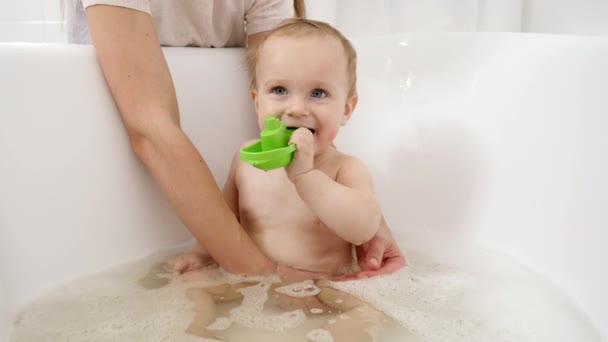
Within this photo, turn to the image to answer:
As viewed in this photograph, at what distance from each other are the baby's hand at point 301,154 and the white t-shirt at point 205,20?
41 centimetres

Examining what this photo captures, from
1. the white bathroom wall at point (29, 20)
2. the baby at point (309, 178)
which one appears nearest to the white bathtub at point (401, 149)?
the baby at point (309, 178)

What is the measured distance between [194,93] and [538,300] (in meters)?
0.63

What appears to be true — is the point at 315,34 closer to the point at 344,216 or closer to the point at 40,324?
the point at 344,216

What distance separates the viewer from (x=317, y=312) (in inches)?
27.7

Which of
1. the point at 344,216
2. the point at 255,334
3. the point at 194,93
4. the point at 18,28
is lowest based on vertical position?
the point at 255,334

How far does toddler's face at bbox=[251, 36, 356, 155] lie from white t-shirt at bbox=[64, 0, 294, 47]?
0.94 ft


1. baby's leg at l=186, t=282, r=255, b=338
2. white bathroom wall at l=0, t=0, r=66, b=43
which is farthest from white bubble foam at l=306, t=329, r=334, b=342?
white bathroom wall at l=0, t=0, r=66, b=43

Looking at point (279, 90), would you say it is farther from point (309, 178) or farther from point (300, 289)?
point (300, 289)

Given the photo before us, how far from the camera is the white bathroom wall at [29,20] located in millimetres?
1811

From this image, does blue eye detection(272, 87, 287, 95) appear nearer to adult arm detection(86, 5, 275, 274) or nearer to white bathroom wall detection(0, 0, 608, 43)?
adult arm detection(86, 5, 275, 274)

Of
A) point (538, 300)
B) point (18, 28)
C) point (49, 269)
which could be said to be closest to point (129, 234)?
point (49, 269)

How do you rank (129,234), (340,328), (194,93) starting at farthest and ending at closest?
(194,93) → (129,234) → (340,328)

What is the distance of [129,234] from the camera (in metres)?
0.87

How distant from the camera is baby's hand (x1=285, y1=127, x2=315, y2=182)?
70 centimetres
